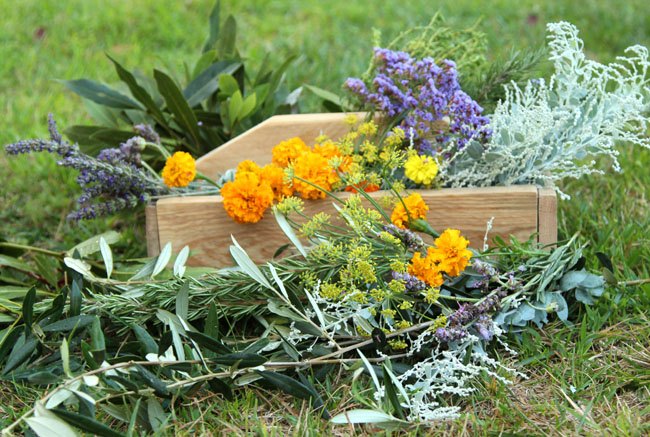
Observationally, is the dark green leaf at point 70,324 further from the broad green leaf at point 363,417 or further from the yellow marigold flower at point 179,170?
the broad green leaf at point 363,417

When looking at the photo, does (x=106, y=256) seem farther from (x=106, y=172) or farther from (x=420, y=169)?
(x=420, y=169)

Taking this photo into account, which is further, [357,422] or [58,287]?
[58,287]

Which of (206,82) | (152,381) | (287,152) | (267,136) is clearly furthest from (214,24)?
(152,381)

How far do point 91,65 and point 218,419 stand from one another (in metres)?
2.81

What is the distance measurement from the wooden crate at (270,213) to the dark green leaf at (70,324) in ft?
1.54

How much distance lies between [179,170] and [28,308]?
2.06 feet

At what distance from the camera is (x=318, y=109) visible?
11.0ft

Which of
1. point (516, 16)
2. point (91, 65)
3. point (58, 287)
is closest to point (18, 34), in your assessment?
point (91, 65)

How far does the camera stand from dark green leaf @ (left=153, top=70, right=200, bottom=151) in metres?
2.54

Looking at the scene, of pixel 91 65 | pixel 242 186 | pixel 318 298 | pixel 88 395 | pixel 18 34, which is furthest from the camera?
pixel 18 34

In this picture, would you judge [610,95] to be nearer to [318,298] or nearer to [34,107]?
[318,298]

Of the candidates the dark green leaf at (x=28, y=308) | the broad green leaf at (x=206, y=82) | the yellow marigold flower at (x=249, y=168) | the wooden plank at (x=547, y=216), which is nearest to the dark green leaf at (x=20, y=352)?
the dark green leaf at (x=28, y=308)

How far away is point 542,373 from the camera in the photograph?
1.88m

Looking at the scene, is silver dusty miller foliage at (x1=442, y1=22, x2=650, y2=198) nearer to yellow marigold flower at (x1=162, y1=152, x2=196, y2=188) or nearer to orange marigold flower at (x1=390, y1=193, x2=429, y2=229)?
orange marigold flower at (x1=390, y1=193, x2=429, y2=229)
